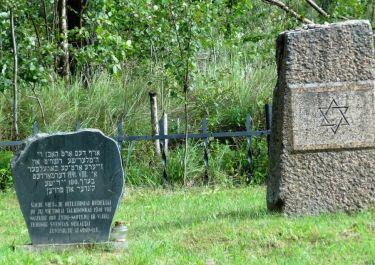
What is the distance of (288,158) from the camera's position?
26.4 ft

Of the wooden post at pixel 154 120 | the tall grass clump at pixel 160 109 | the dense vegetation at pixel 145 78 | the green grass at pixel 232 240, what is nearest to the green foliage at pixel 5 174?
the dense vegetation at pixel 145 78

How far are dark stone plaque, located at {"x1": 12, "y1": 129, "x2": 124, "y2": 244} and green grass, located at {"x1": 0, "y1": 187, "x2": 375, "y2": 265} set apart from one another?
24 cm

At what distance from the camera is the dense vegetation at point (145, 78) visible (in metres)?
12.2

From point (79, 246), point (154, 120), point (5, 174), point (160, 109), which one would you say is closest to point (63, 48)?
point (160, 109)

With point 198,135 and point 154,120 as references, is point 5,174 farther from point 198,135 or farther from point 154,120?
point 198,135

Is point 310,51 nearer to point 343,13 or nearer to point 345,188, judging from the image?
point 345,188

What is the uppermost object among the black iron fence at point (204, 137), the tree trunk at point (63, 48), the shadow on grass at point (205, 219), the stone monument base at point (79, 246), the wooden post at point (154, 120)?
the tree trunk at point (63, 48)

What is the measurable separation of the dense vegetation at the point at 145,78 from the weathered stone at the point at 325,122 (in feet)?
12.8

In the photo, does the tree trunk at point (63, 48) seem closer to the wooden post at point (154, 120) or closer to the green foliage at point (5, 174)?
the wooden post at point (154, 120)

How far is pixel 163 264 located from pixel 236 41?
805 cm

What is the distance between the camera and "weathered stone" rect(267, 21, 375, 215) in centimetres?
808

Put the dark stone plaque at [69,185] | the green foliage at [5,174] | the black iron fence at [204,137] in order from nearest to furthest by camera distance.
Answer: the dark stone plaque at [69,185] < the green foliage at [5,174] < the black iron fence at [204,137]

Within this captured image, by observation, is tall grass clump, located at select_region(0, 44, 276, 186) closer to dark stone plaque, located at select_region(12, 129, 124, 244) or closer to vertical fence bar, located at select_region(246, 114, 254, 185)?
vertical fence bar, located at select_region(246, 114, 254, 185)

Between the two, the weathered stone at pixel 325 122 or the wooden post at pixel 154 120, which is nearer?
the weathered stone at pixel 325 122
